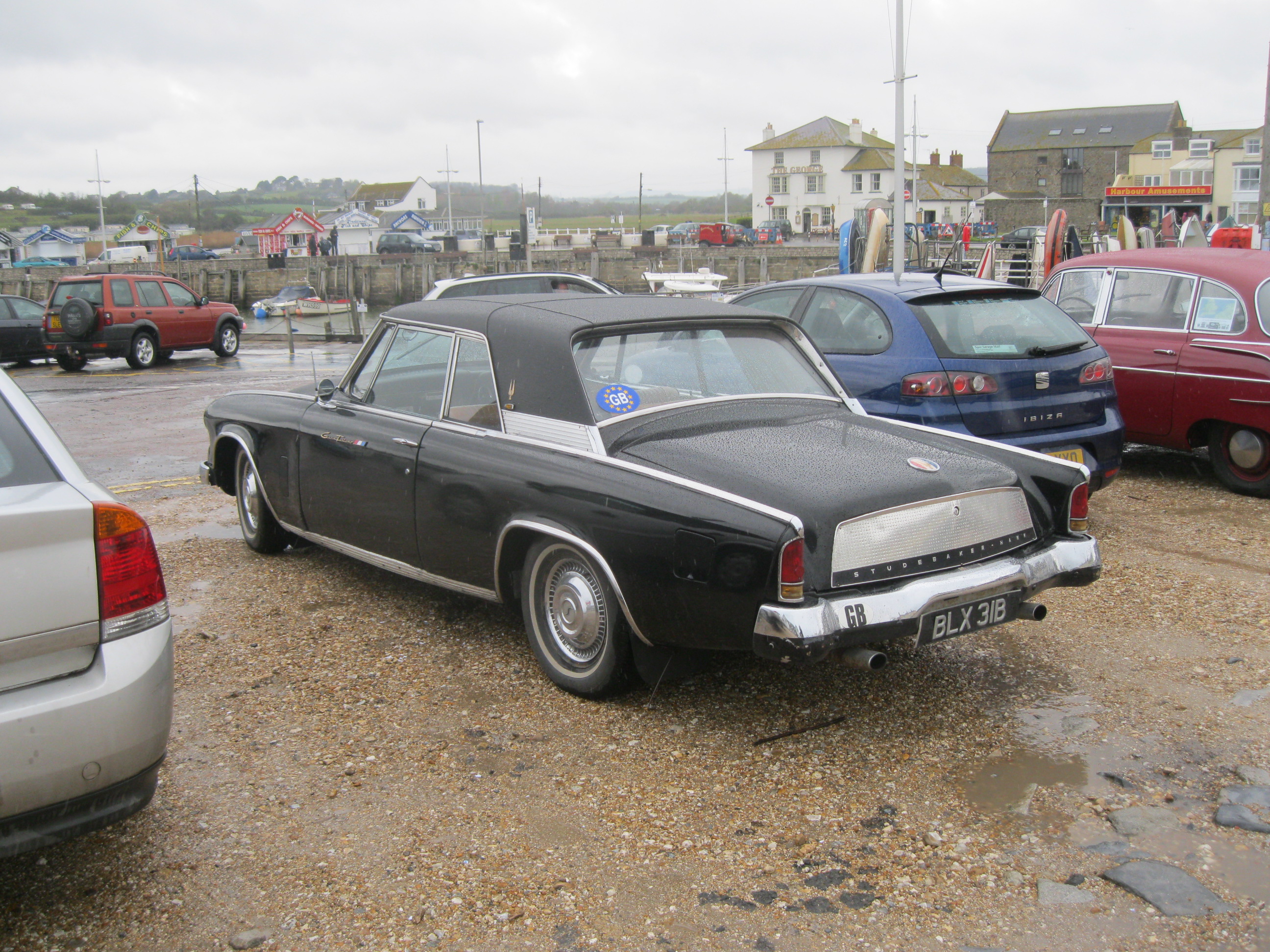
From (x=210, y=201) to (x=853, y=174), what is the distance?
470ft

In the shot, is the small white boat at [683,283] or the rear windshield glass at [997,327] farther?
the small white boat at [683,283]

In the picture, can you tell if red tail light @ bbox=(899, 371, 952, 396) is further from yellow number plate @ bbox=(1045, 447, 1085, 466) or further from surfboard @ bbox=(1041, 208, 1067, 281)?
surfboard @ bbox=(1041, 208, 1067, 281)

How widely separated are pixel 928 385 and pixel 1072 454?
0.96 meters

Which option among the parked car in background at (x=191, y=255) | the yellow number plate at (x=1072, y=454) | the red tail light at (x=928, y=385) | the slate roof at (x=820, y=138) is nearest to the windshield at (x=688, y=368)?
the red tail light at (x=928, y=385)

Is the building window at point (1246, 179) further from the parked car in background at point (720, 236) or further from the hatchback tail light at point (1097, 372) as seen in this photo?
the hatchback tail light at point (1097, 372)

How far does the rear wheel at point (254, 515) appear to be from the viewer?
6.30 m

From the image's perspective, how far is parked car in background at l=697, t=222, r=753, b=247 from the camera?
227 feet

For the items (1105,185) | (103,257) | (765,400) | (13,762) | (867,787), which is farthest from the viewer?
(1105,185)

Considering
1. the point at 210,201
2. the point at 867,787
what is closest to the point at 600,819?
the point at 867,787

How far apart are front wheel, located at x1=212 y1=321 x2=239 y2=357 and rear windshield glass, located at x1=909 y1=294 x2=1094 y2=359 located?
18.6 metres

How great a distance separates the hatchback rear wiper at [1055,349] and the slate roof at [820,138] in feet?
310

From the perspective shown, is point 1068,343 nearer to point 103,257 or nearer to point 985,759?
point 985,759

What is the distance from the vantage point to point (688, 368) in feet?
15.5

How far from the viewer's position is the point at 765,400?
481 cm
